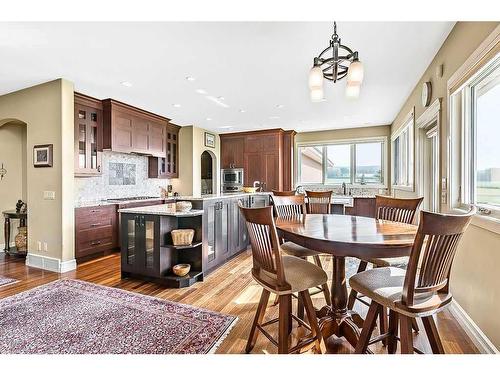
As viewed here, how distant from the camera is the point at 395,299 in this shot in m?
1.38

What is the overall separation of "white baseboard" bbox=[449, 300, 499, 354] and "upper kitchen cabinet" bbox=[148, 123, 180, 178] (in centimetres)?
523

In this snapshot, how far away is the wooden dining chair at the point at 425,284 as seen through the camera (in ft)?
4.00

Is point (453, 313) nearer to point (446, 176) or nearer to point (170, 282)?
point (446, 176)

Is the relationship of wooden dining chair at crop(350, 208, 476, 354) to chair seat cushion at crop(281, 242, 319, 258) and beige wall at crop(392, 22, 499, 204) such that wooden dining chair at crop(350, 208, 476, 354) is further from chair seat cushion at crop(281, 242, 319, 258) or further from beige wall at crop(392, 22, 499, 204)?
beige wall at crop(392, 22, 499, 204)

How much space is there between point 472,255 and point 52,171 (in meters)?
4.75

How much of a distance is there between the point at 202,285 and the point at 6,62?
10.9 ft

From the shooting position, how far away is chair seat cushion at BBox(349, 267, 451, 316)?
1340 mm

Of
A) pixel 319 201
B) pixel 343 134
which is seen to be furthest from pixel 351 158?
pixel 319 201

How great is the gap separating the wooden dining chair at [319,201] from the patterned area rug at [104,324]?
195 centimetres

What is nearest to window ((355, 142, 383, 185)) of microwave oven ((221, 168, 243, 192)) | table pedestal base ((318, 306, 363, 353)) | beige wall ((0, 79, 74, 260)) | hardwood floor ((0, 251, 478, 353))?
microwave oven ((221, 168, 243, 192))

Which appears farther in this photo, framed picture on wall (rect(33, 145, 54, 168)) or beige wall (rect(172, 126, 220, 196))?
beige wall (rect(172, 126, 220, 196))

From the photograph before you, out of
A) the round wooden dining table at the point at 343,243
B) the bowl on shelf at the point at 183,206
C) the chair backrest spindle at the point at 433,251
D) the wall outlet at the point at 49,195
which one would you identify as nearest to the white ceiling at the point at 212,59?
the wall outlet at the point at 49,195

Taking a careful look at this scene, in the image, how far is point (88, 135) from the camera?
4062 mm
